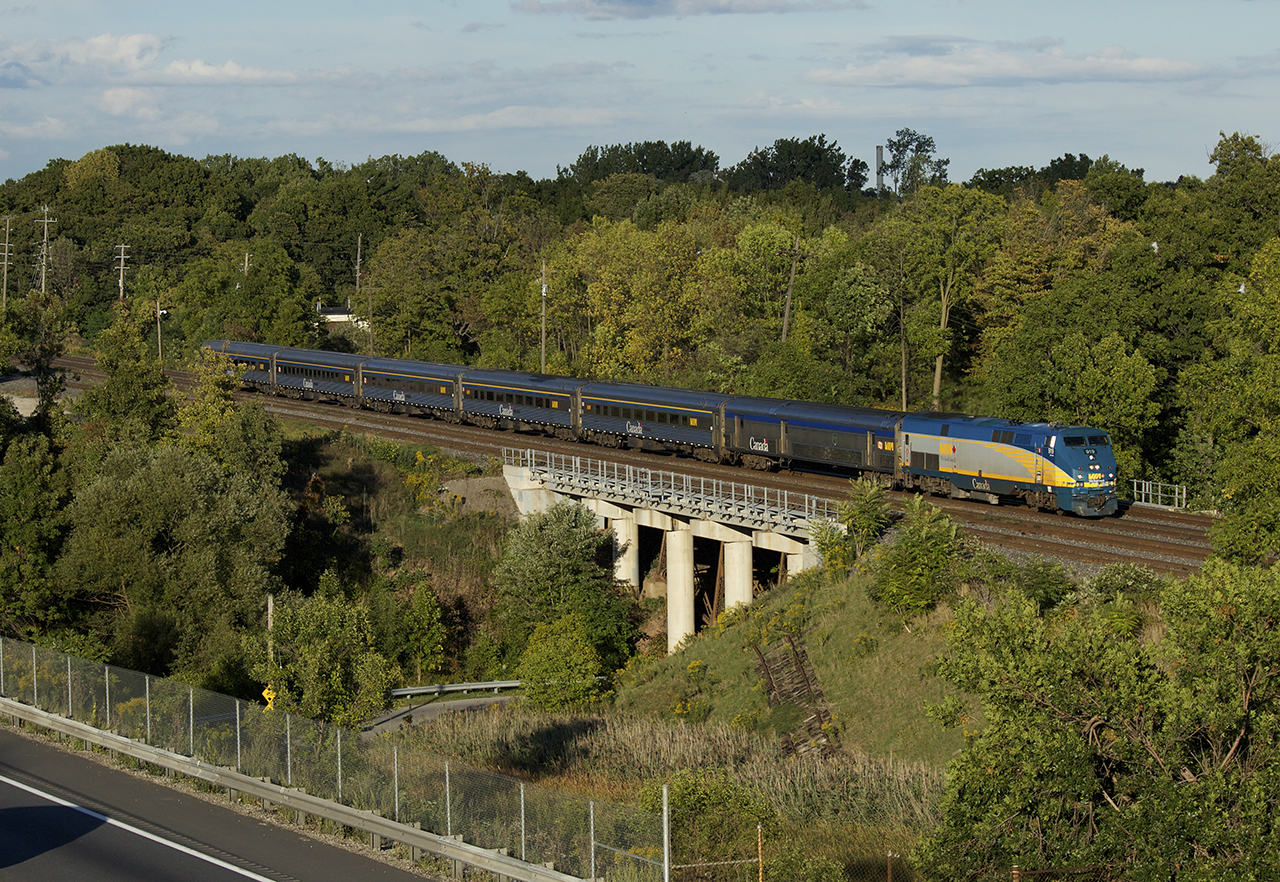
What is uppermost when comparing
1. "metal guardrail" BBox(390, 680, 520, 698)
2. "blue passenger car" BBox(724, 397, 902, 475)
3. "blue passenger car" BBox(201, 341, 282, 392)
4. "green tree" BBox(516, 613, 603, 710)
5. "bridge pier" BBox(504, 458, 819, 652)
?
"blue passenger car" BBox(201, 341, 282, 392)

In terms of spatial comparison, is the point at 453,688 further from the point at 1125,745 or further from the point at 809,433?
the point at 1125,745

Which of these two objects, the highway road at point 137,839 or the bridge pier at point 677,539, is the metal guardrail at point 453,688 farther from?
the highway road at point 137,839

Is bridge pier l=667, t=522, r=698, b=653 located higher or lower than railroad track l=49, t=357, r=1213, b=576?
lower

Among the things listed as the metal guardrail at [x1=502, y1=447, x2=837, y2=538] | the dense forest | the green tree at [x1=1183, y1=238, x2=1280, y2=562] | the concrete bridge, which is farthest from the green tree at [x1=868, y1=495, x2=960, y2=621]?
the green tree at [x1=1183, y1=238, x2=1280, y2=562]

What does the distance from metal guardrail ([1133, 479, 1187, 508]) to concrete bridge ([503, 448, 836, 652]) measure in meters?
15.8

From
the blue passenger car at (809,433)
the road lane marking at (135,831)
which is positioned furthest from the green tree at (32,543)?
the blue passenger car at (809,433)

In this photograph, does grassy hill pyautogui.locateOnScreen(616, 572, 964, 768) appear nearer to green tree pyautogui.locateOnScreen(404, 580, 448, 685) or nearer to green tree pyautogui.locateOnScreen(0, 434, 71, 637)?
green tree pyautogui.locateOnScreen(404, 580, 448, 685)

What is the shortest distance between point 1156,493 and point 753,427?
18.2 metres

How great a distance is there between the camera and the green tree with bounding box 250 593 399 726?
23125 mm

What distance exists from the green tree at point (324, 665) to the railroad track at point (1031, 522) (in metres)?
20.7

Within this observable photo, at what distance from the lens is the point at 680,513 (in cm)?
4872

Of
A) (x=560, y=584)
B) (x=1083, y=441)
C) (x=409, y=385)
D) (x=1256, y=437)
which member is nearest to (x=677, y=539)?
(x=560, y=584)

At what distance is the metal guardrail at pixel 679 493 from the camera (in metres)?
43.1

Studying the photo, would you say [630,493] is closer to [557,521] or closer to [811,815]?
[557,521]
